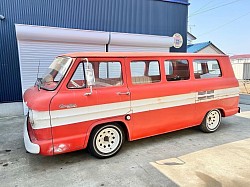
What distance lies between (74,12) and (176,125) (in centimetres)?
580

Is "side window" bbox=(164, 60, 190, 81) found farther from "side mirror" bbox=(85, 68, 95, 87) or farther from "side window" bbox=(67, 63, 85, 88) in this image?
"side window" bbox=(67, 63, 85, 88)

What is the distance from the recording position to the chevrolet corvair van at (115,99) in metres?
3.17

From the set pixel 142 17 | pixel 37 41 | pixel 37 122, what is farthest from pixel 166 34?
pixel 37 122

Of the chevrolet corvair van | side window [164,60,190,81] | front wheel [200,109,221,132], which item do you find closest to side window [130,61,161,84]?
the chevrolet corvair van

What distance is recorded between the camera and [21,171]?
3.24 m

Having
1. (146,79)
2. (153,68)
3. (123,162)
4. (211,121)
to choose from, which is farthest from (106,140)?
(211,121)

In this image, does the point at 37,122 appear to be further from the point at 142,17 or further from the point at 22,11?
the point at 142,17

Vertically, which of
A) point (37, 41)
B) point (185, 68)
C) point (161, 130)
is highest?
point (37, 41)

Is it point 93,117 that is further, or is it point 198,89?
point 198,89

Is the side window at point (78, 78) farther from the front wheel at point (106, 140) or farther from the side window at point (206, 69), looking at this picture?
the side window at point (206, 69)

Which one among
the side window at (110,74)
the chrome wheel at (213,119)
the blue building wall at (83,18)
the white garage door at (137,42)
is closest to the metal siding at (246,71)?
the blue building wall at (83,18)

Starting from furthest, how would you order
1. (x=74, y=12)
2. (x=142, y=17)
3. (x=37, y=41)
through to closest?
(x=142, y=17) < (x=74, y=12) < (x=37, y=41)

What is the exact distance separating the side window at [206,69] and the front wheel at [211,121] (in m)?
0.95

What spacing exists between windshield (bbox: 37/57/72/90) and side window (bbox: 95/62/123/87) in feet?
2.02
